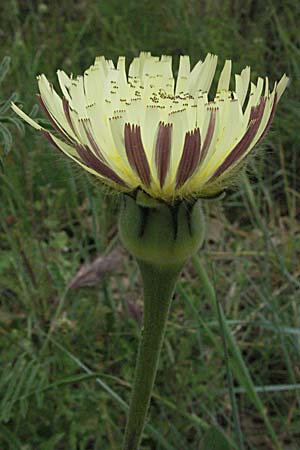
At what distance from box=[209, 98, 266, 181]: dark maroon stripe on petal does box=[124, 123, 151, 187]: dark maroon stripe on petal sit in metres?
0.08

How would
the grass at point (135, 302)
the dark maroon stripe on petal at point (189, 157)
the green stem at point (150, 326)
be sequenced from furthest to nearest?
the grass at point (135, 302)
the green stem at point (150, 326)
the dark maroon stripe on petal at point (189, 157)

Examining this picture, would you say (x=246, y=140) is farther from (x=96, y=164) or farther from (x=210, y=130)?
(x=96, y=164)

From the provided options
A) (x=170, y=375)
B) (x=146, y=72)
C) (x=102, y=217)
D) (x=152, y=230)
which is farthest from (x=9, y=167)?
(x=152, y=230)

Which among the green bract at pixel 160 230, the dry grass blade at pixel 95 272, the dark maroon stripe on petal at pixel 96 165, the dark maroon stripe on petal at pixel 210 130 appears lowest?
the dry grass blade at pixel 95 272

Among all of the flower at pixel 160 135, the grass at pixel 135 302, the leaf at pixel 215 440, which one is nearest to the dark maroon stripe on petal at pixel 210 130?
the flower at pixel 160 135

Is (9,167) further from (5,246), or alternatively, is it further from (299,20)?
(299,20)

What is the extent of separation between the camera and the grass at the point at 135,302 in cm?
141

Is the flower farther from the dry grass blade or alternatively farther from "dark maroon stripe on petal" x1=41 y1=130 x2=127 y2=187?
the dry grass blade

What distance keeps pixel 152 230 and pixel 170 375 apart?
0.81 meters

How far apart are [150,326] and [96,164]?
0.74 ft

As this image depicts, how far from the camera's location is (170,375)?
1.59 meters

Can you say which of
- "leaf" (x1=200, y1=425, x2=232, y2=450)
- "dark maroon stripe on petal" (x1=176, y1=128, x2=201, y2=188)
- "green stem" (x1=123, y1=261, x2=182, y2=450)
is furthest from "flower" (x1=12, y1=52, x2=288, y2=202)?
"leaf" (x1=200, y1=425, x2=232, y2=450)

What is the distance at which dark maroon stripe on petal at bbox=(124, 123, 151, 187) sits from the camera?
0.77m

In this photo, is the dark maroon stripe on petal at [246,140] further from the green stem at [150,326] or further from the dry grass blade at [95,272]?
the dry grass blade at [95,272]
